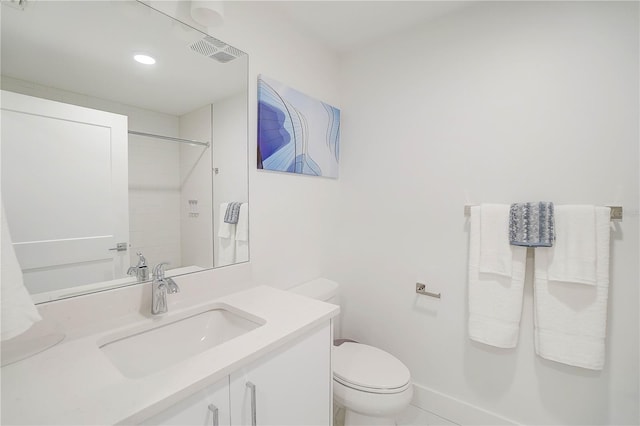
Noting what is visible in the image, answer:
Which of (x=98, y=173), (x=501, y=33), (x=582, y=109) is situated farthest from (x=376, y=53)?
(x=98, y=173)

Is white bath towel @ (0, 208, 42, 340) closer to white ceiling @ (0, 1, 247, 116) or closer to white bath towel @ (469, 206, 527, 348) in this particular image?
white ceiling @ (0, 1, 247, 116)

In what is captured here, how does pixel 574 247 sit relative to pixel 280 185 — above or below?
below

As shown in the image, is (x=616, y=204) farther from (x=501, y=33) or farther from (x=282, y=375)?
(x=282, y=375)

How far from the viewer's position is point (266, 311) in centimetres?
108

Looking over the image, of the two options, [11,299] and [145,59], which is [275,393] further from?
[145,59]

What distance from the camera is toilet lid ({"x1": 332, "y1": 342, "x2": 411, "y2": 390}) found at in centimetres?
129

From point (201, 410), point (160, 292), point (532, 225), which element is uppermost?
point (532, 225)

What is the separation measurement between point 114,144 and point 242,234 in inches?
25.2

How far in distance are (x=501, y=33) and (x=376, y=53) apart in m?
0.70

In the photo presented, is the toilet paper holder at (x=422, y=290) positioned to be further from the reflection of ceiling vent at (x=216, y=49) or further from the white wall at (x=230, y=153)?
the reflection of ceiling vent at (x=216, y=49)

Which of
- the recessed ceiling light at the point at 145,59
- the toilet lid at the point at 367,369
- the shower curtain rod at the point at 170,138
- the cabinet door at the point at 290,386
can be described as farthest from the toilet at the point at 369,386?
the recessed ceiling light at the point at 145,59

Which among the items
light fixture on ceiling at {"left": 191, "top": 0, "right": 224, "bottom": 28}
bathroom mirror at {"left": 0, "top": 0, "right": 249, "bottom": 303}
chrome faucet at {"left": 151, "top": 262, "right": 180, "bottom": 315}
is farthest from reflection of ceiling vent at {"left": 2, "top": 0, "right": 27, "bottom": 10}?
chrome faucet at {"left": 151, "top": 262, "right": 180, "bottom": 315}

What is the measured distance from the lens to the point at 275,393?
2.97 feet

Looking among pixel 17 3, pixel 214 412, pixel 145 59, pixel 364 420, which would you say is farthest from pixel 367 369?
pixel 17 3
